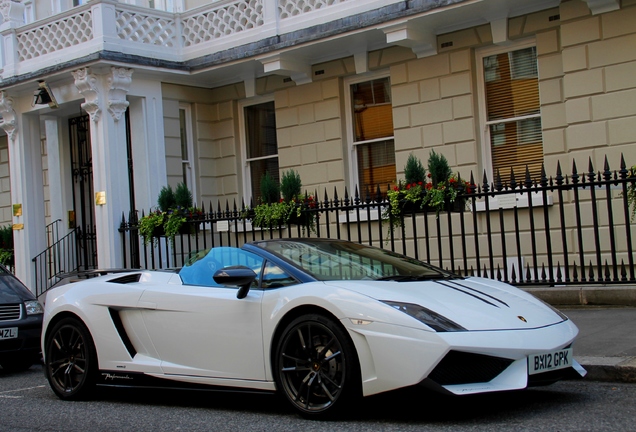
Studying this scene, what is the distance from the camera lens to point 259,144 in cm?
1692

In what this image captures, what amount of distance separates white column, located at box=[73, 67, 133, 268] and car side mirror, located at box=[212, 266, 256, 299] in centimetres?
898

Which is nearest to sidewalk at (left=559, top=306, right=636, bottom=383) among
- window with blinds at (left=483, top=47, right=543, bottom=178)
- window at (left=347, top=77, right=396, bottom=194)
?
window with blinds at (left=483, top=47, right=543, bottom=178)

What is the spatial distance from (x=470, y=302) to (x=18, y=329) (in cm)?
653

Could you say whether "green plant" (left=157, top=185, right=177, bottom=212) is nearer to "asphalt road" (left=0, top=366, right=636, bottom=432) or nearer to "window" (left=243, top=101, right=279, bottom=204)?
"window" (left=243, top=101, right=279, bottom=204)

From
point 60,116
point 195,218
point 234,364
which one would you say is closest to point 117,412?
point 234,364

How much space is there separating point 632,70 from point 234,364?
26.5 ft

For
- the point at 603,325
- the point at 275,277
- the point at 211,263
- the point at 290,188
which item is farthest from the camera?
the point at 290,188

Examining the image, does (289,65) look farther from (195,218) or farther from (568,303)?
(568,303)

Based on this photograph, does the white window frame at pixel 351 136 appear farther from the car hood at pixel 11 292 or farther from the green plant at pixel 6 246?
the green plant at pixel 6 246

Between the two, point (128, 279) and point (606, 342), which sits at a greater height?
point (128, 279)

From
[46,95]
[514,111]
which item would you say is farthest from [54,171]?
[514,111]

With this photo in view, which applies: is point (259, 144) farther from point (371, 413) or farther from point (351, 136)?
point (371, 413)

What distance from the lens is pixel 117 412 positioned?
6785 millimetres

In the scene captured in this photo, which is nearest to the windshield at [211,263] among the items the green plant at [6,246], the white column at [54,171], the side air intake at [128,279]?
the side air intake at [128,279]
